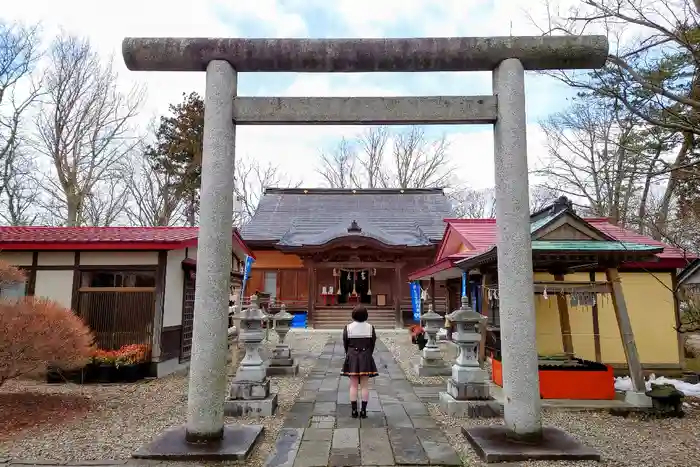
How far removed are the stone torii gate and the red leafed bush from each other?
8.04 ft

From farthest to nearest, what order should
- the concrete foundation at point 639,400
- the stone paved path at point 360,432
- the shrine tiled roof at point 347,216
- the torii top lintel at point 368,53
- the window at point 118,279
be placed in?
1. the shrine tiled roof at point 347,216
2. the window at point 118,279
3. the concrete foundation at point 639,400
4. the torii top lintel at point 368,53
5. the stone paved path at point 360,432

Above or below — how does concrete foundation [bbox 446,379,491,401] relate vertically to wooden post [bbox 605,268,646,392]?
below

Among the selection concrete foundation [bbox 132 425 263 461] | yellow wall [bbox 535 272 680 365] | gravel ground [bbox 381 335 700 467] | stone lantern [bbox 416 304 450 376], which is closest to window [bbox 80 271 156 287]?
concrete foundation [bbox 132 425 263 461]

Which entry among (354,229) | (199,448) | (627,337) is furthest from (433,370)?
(354,229)

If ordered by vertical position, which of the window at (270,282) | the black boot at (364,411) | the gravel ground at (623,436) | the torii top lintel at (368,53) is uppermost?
the torii top lintel at (368,53)

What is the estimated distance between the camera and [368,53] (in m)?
4.82

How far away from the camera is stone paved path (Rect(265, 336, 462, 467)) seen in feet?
14.1

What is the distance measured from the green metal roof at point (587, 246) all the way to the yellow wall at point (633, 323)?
242 centimetres

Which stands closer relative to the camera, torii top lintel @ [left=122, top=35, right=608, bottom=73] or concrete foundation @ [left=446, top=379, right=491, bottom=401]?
torii top lintel @ [left=122, top=35, right=608, bottom=73]

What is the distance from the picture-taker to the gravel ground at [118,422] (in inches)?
179

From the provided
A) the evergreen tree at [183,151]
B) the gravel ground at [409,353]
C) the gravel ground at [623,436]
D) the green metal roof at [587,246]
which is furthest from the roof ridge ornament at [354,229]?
the gravel ground at [623,436]

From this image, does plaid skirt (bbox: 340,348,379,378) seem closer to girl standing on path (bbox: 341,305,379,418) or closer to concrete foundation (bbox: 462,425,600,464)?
girl standing on path (bbox: 341,305,379,418)

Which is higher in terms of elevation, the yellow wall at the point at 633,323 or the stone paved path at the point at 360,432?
the yellow wall at the point at 633,323

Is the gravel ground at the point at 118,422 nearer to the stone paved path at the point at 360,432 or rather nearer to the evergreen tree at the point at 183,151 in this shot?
the stone paved path at the point at 360,432
